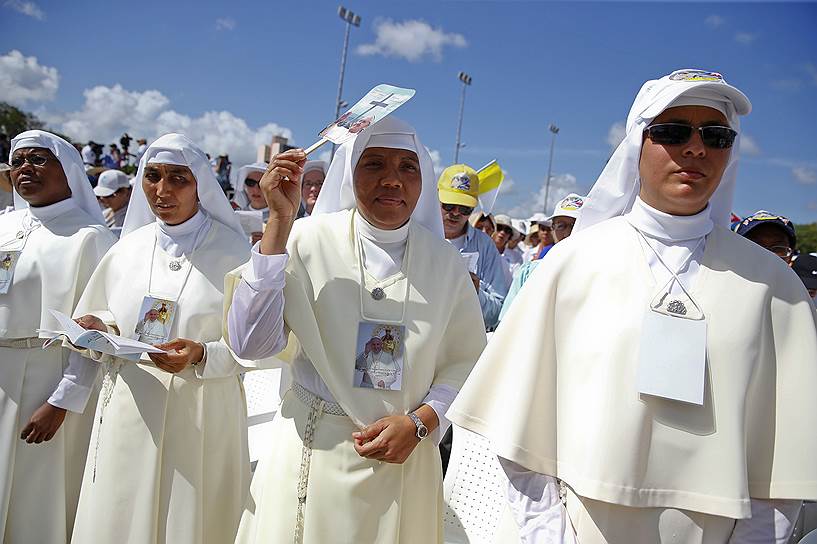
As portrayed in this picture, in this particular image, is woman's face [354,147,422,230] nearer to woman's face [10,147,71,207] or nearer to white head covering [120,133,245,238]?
white head covering [120,133,245,238]

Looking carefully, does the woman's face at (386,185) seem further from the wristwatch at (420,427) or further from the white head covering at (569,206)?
the white head covering at (569,206)

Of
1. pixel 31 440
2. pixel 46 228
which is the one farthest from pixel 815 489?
pixel 46 228

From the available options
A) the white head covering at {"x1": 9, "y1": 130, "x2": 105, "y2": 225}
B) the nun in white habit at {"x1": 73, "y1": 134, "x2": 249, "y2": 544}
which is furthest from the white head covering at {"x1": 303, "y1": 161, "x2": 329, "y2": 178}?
the nun in white habit at {"x1": 73, "y1": 134, "x2": 249, "y2": 544}

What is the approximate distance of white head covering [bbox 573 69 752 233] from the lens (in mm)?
1808

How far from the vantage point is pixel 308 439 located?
8.02 ft

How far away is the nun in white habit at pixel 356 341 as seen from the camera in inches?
92.7

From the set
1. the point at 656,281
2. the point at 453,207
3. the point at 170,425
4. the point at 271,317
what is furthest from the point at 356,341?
the point at 453,207

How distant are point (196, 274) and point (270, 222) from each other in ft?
3.30

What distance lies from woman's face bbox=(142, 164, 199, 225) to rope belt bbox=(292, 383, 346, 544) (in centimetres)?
134

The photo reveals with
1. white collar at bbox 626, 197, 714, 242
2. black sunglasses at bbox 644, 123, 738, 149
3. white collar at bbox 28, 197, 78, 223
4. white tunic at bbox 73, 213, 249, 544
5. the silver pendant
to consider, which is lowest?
white tunic at bbox 73, 213, 249, 544

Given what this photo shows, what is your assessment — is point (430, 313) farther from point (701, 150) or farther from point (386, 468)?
point (701, 150)

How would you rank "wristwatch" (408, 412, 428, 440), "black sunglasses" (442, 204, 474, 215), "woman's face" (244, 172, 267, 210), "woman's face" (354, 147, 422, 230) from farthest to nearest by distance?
"woman's face" (244, 172, 267, 210), "black sunglasses" (442, 204, 474, 215), "woman's face" (354, 147, 422, 230), "wristwatch" (408, 412, 428, 440)

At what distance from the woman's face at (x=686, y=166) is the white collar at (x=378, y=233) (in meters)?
1.11

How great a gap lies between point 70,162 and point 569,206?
12.8 feet
